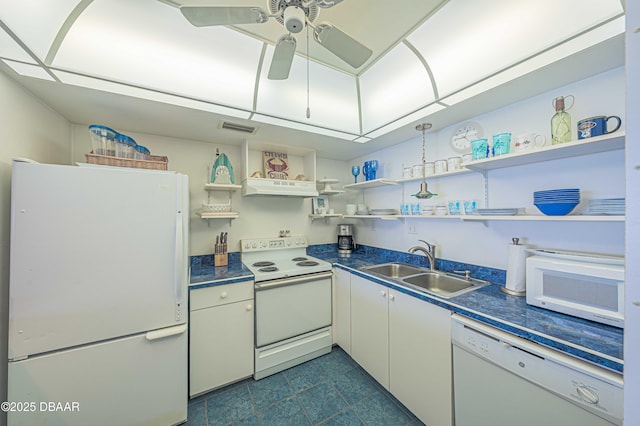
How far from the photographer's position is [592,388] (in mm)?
805

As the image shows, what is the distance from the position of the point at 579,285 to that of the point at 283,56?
184cm

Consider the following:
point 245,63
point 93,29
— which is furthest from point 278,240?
point 93,29

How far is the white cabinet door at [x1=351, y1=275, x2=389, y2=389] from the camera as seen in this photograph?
170 centimetres

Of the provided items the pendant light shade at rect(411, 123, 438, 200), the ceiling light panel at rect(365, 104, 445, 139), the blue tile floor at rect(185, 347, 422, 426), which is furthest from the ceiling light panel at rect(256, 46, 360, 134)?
the blue tile floor at rect(185, 347, 422, 426)

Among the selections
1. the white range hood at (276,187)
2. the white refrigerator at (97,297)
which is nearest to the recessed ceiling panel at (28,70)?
the white refrigerator at (97,297)

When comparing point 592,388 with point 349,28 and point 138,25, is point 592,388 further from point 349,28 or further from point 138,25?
point 138,25

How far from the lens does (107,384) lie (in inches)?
50.1

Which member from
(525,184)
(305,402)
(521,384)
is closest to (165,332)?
(305,402)

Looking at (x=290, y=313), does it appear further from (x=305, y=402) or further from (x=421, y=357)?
(x=421, y=357)

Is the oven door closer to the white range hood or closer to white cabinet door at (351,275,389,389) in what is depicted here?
white cabinet door at (351,275,389,389)

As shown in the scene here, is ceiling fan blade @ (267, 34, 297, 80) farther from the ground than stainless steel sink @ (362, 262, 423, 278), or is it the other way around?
ceiling fan blade @ (267, 34, 297, 80)

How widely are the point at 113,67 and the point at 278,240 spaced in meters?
1.90

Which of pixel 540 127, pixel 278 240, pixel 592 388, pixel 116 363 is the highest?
pixel 540 127

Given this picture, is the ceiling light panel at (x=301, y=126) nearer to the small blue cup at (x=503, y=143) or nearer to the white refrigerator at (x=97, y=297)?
the white refrigerator at (x=97, y=297)
